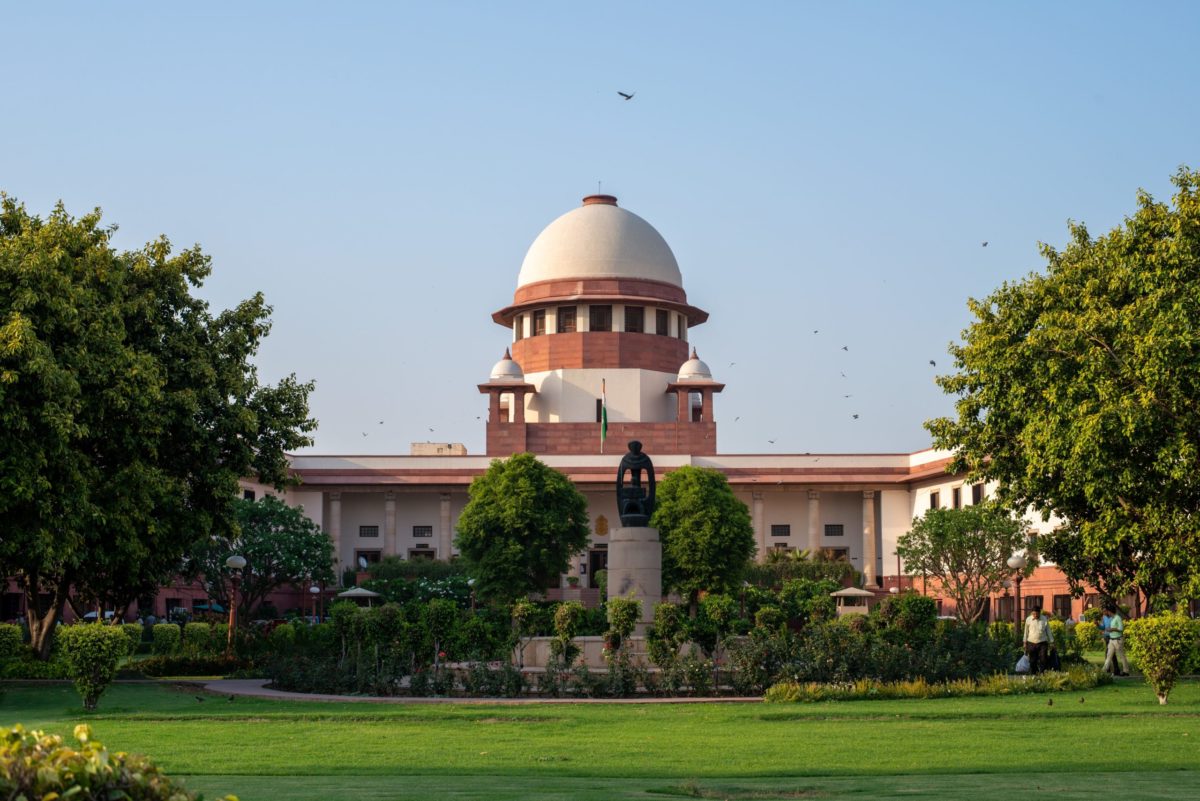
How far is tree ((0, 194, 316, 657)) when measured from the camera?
20.1 metres

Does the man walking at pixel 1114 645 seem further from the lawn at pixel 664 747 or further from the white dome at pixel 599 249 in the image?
the white dome at pixel 599 249

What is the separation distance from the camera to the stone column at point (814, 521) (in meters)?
60.4

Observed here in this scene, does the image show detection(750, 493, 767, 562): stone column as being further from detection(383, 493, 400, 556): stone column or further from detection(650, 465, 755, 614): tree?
detection(383, 493, 400, 556): stone column

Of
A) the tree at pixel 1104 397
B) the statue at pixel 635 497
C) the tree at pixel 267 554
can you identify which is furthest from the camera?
the tree at pixel 267 554

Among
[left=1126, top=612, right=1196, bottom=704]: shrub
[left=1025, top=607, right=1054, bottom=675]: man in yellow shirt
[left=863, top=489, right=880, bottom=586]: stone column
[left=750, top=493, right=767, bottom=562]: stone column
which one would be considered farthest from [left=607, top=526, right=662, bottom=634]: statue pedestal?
[left=863, top=489, right=880, bottom=586]: stone column

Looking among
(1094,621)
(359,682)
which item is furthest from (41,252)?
(1094,621)

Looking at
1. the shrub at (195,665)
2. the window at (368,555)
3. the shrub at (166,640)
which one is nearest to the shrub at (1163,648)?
the shrub at (195,665)

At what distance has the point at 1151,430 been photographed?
21.6m

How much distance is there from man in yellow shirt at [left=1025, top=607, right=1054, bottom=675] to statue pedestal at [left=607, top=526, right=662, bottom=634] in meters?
6.23

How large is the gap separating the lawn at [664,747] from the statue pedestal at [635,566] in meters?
6.71

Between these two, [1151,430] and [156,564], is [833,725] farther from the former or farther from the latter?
[156,564]

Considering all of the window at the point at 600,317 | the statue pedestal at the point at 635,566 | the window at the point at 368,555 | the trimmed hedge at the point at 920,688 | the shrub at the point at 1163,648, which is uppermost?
the window at the point at 600,317

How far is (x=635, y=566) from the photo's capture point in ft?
81.0

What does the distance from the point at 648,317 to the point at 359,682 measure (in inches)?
1663
